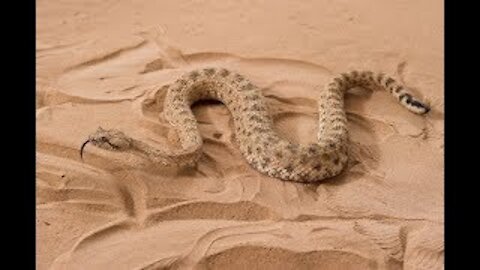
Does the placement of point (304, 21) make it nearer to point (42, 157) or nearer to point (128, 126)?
point (128, 126)

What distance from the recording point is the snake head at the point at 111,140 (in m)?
5.20

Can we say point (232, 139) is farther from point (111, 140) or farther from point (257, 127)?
point (111, 140)

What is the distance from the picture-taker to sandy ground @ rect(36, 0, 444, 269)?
4414 mm

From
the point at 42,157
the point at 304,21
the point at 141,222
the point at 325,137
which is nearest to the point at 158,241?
the point at 141,222

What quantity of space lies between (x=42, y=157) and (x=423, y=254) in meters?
3.12

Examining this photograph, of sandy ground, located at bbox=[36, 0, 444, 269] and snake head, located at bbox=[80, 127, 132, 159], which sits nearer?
sandy ground, located at bbox=[36, 0, 444, 269]

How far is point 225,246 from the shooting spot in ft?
14.4

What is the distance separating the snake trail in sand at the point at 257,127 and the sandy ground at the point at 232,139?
10 centimetres

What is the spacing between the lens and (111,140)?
17.1 ft

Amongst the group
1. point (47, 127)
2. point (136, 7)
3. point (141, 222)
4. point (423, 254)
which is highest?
point (136, 7)

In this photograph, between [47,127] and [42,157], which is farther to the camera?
[47,127]

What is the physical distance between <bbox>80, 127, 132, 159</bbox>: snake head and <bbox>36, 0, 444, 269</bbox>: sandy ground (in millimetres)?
95

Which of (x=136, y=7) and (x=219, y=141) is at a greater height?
(x=136, y=7)

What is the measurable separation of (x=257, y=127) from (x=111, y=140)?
1296mm
